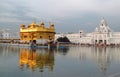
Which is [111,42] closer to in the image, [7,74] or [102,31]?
[102,31]

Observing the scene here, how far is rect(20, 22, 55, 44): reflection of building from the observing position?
46281 mm

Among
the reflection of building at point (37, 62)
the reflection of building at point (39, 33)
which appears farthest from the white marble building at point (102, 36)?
the reflection of building at point (37, 62)

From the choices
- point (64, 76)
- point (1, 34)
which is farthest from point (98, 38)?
point (64, 76)

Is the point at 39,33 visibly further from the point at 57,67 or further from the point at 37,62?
the point at 57,67

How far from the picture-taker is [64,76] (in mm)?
11797

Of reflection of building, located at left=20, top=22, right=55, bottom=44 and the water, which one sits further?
reflection of building, located at left=20, top=22, right=55, bottom=44

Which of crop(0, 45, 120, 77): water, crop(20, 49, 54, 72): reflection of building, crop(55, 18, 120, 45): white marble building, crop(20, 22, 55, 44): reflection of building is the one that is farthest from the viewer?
crop(55, 18, 120, 45): white marble building

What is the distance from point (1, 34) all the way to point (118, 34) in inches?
1777

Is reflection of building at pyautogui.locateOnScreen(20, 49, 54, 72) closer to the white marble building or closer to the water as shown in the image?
the water

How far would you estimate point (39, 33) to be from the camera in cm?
4612

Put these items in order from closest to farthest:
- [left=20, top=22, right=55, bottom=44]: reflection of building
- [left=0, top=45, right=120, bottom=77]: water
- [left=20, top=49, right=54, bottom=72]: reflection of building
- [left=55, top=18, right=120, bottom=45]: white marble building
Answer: [left=0, top=45, right=120, bottom=77]: water → [left=20, top=49, right=54, bottom=72]: reflection of building → [left=20, top=22, right=55, bottom=44]: reflection of building → [left=55, top=18, right=120, bottom=45]: white marble building

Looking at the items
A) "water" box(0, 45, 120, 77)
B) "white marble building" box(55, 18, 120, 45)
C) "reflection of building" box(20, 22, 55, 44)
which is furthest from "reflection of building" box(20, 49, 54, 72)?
"white marble building" box(55, 18, 120, 45)

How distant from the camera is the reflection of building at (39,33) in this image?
46.3m

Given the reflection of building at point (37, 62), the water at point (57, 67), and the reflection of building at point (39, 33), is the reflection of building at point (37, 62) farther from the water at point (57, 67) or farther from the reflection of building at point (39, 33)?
the reflection of building at point (39, 33)
